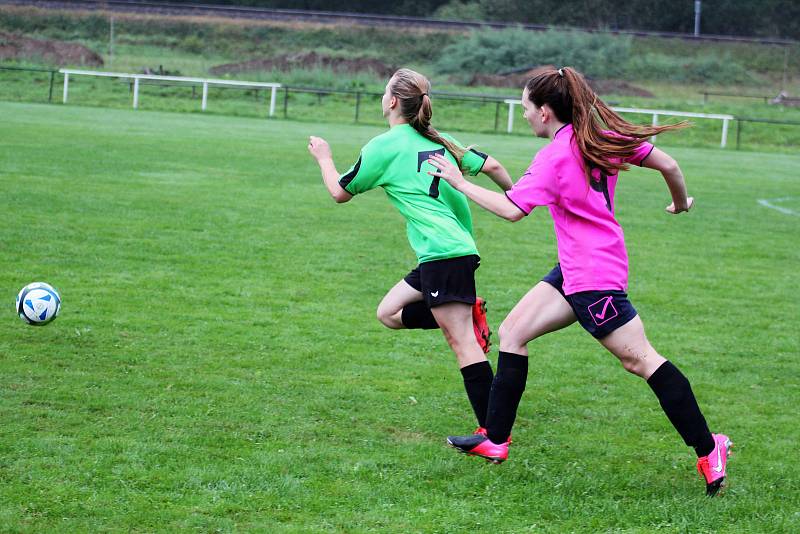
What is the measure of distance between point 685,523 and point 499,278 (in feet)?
19.0

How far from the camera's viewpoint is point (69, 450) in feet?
15.5

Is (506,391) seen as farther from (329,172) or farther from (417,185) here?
(329,172)

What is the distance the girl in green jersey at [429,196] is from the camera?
16.2ft

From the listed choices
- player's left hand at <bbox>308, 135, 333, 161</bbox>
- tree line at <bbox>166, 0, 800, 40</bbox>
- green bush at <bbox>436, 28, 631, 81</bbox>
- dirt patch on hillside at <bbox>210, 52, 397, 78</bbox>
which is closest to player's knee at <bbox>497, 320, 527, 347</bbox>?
player's left hand at <bbox>308, 135, 333, 161</bbox>

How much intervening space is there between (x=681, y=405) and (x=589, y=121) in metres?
Result: 1.32

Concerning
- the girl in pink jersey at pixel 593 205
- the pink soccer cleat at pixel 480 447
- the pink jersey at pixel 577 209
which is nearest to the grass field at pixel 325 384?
the pink soccer cleat at pixel 480 447

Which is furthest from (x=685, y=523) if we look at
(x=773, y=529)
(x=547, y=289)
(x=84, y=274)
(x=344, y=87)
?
(x=344, y=87)

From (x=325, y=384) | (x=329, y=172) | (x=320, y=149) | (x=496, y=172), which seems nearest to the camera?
(x=496, y=172)

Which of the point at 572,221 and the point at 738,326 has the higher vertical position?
the point at 572,221

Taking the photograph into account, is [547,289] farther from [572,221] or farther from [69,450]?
[69,450]

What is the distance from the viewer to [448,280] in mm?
4941

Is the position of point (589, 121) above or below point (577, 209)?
above

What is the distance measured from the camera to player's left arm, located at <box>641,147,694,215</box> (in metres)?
4.54

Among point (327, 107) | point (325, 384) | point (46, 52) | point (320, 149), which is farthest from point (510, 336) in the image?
point (46, 52)
